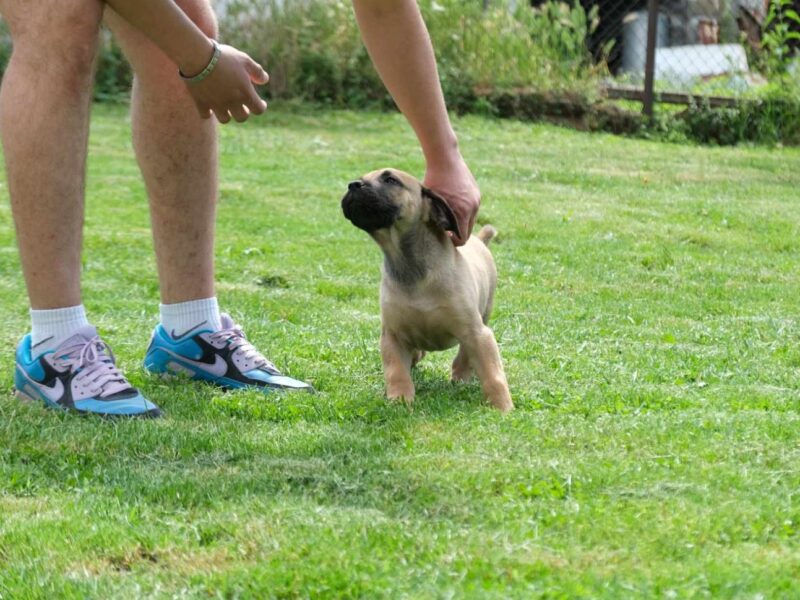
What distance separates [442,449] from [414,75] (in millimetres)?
1171

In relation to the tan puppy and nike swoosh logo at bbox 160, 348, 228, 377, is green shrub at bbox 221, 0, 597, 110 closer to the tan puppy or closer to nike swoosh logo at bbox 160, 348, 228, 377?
the tan puppy

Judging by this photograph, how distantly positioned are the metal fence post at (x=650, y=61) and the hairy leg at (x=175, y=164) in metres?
7.88

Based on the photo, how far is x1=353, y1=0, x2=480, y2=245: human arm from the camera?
3664mm

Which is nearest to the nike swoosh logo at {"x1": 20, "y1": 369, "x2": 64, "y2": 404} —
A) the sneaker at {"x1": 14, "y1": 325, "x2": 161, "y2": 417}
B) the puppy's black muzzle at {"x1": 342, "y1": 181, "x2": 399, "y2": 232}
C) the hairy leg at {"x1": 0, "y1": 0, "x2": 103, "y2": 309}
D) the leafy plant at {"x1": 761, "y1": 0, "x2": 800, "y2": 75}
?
the sneaker at {"x1": 14, "y1": 325, "x2": 161, "y2": 417}

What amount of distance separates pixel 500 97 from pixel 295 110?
6.05ft

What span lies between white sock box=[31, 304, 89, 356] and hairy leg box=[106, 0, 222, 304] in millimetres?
471

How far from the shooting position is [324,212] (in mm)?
7352

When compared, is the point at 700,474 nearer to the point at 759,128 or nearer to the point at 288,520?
the point at 288,520

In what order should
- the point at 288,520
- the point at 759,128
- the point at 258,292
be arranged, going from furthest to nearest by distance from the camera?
the point at 759,128
the point at 258,292
the point at 288,520

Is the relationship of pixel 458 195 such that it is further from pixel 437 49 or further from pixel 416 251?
pixel 437 49

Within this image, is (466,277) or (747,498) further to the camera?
(466,277)

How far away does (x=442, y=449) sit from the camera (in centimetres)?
305

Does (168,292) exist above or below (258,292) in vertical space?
above

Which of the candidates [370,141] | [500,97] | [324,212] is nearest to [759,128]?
[500,97]
